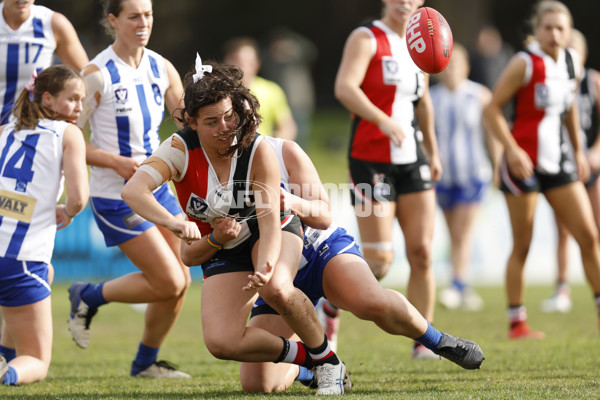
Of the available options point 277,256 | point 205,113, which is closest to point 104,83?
point 205,113

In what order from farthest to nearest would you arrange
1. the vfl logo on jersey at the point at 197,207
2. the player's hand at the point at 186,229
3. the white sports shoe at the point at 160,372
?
the white sports shoe at the point at 160,372
the vfl logo on jersey at the point at 197,207
the player's hand at the point at 186,229

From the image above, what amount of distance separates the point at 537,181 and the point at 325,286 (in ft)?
9.45

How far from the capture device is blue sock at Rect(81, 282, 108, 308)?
5605 millimetres

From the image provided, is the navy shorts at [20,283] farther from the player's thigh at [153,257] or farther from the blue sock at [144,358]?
the blue sock at [144,358]

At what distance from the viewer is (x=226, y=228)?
4281mm

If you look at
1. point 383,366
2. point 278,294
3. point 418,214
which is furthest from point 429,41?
point 383,366

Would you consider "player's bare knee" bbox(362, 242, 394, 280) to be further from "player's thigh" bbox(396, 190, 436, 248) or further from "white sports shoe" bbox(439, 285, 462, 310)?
"white sports shoe" bbox(439, 285, 462, 310)

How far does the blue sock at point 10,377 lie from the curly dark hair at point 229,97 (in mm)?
1715

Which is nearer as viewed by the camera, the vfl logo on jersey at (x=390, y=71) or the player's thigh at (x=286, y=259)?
the player's thigh at (x=286, y=259)

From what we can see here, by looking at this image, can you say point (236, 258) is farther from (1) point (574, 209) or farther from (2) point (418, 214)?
(1) point (574, 209)

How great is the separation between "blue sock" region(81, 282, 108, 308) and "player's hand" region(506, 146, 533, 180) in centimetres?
323

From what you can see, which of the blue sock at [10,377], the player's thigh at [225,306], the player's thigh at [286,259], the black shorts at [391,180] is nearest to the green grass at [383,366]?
the blue sock at [10,377]

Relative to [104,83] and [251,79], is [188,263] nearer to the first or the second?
[104,83]

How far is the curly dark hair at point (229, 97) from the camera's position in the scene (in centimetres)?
421
